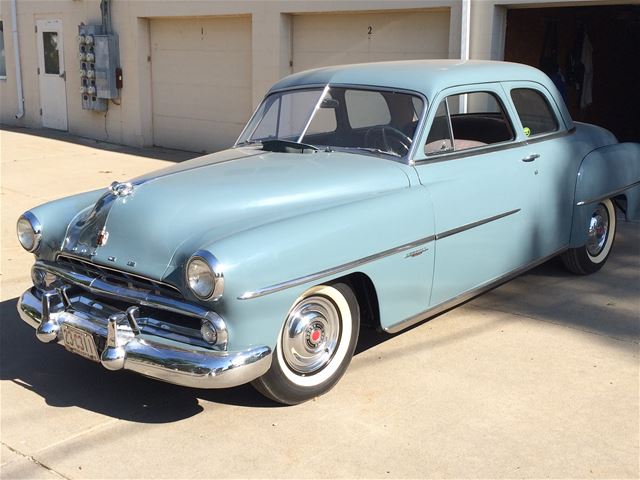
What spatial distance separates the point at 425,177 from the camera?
173 inches

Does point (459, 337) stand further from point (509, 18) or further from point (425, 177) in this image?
point (509, 18)

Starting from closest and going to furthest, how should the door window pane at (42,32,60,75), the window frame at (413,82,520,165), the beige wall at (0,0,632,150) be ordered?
the window frame at (413,82,520,165)
the beige wall at (0,0,632,150)
the door window pane at (42,32,60,75)

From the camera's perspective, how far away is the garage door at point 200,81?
1152 cm

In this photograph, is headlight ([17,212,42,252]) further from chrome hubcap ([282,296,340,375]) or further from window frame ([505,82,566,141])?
window frame ([505,82,566,141])

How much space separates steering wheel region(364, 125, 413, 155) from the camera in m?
4.49

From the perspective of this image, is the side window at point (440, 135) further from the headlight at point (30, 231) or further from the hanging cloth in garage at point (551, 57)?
the hanging cloth in garage at point (551, 57)

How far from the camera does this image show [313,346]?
3.85 meters

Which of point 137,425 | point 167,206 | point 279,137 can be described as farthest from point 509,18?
point 137,425

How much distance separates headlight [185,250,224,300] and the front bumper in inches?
10.3

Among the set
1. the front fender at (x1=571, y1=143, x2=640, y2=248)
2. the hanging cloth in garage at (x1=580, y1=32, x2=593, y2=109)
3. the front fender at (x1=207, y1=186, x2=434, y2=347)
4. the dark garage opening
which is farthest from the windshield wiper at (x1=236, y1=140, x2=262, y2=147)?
the hanging cloth in garage at (x1=580, y1=32, x2=593, y2=109)

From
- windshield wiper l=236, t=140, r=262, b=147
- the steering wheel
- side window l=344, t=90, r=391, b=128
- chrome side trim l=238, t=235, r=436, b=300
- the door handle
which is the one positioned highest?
side window l=344, t=90, r=391, b=128

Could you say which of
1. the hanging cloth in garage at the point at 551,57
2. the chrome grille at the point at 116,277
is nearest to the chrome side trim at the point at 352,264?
the chrome grille at the point at 116,277

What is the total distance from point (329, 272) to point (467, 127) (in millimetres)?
2256

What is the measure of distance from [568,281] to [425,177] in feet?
6.68
